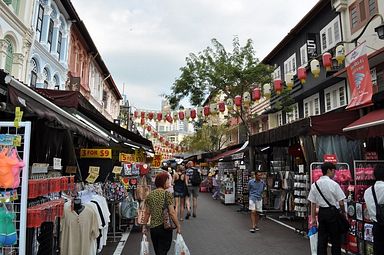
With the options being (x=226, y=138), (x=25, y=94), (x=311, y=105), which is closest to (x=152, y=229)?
(x=25, y=94)

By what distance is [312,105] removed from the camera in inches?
Answer: 815

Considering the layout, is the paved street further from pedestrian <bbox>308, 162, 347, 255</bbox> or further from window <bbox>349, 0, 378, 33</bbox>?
window <bbox>349, 0, 378, 33</bbox>

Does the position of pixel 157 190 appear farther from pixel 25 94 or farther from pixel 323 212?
pixel 323 212

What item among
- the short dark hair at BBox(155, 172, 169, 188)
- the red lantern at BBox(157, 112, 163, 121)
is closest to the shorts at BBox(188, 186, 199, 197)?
the red lantern at BBox(157, 112, 163, 121)

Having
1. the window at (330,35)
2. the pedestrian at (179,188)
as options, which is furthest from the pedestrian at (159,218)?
the window at (330,35)

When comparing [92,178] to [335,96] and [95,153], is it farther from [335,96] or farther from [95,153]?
[335,96]

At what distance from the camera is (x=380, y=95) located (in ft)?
28.8

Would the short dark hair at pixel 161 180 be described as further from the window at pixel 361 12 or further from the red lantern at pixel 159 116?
the red lantern at pixel 159 116

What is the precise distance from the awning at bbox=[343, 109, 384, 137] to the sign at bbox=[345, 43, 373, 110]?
389 mm

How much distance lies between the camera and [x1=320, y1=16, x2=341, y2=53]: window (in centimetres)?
1708

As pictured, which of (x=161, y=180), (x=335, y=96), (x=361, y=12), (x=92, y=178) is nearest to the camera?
(x=161, y=180)

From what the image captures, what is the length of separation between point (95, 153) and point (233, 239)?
14.2 feet

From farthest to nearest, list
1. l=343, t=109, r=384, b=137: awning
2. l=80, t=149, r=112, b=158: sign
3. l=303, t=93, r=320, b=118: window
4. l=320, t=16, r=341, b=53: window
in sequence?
l=303, t=93, r=320, b=118: window → l=320, t=16, r=341, b=53: window → l=80, t=149, r=112, b=158: sign → l=343, t=109, r=384, b=137: awning

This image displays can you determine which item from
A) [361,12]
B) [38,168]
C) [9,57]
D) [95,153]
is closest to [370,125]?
[95,153]
